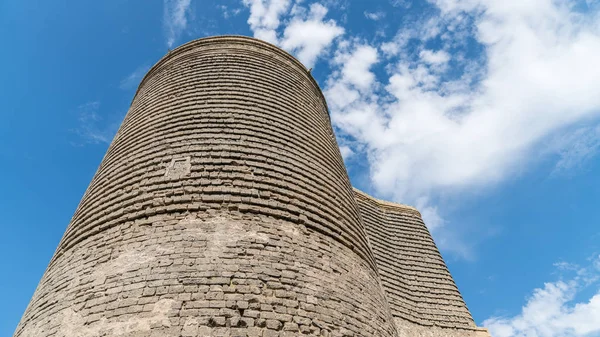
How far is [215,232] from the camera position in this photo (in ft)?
15.0

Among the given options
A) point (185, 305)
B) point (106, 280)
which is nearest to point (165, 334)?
point (185, 305)

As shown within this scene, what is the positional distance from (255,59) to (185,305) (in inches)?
212

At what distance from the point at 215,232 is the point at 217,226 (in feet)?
0.31

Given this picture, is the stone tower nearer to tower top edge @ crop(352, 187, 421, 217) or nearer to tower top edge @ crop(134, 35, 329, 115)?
tower top edge @ crop(134, 35, 329, 115)

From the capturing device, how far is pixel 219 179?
518 cm

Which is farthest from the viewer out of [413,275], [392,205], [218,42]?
[392,205]

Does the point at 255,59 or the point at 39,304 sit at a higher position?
the point at 255,59

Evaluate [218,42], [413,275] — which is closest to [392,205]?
[413,275]

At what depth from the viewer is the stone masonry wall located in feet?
30.4

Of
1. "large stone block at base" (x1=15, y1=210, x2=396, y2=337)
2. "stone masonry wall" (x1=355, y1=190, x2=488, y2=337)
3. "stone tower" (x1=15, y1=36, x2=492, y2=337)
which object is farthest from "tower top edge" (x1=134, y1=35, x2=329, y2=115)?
"stone masonry wall" (x1=355, y1=190, x2=488, y2=337)

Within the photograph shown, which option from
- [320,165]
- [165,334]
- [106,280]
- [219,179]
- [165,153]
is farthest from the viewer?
A: [320,165]

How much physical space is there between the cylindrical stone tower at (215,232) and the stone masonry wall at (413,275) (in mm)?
3797

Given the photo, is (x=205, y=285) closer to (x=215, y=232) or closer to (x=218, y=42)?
(x=215, y=232)

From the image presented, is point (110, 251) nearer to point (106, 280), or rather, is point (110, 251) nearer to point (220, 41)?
point (106, 280)
